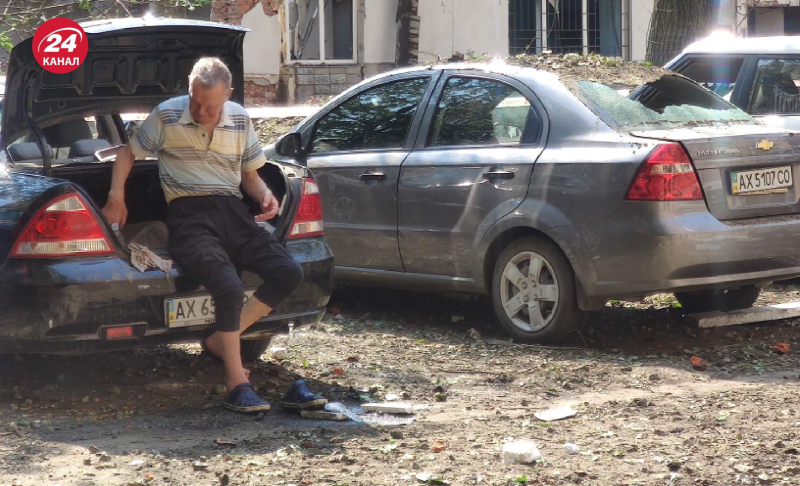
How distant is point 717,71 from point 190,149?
5301 mm

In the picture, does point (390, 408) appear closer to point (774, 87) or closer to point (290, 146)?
point (290, 146)

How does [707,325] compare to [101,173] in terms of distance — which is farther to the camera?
[707,325]

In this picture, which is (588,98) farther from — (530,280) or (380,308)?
(380,308)

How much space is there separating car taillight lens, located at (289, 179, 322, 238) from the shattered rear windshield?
1758 mm

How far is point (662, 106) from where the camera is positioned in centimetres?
643

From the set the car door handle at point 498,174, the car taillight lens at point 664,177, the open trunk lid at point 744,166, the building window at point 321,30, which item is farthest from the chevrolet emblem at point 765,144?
the building window at point 321,30

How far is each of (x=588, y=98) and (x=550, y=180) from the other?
60 cm

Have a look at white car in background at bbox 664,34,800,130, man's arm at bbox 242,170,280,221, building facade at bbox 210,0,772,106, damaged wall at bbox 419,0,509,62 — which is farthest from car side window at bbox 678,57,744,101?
damaged wall at bbox 419,0,509,62

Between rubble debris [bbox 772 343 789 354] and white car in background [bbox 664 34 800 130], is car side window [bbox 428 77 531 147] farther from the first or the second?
white car in background [bbox 664 34 800 130]

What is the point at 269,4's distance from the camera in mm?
19469

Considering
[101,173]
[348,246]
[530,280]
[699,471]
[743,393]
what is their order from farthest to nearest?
[348,246], [530,280], [101,173], [743,393], [699,471]

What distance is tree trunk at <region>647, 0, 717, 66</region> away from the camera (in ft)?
42.7

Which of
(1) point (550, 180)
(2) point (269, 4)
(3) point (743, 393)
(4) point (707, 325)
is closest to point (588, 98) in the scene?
(1) point (550, 180)

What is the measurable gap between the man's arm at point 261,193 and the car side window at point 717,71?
4.68 m
